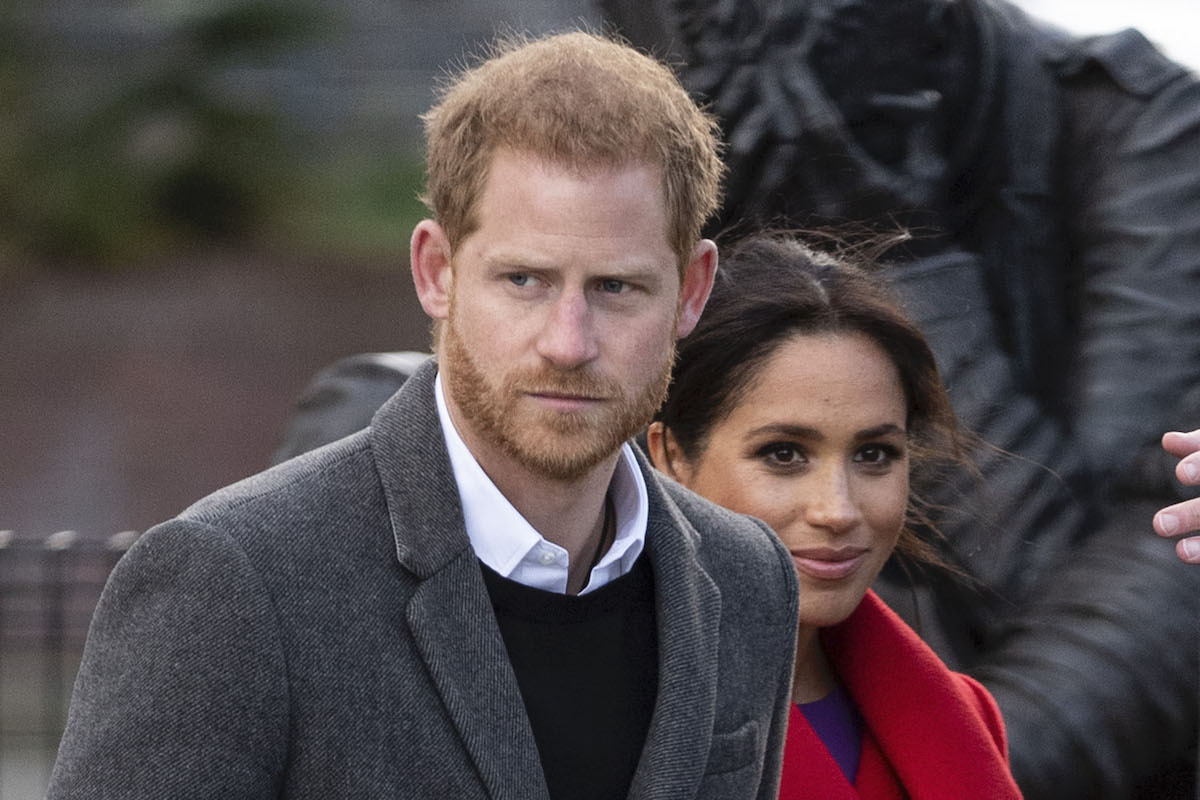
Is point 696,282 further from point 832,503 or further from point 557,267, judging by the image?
point 832,503

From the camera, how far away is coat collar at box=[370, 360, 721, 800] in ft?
5.68

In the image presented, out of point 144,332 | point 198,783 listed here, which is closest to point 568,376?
point 198,783

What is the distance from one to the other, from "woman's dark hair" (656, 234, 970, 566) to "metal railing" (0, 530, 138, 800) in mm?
3589

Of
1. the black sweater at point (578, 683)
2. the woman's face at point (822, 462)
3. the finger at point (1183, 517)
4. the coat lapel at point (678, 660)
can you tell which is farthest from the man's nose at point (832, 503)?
the black sweater at point (578, 683)

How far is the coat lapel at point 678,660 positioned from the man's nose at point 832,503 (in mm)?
558

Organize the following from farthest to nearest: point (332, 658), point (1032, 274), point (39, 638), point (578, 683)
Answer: point (39, 638), point (1032, 274), point (578, 683), point (332, 658)

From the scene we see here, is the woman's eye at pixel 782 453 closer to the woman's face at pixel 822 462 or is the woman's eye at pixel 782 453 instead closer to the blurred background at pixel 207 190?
the woman's face at pixel 822 462

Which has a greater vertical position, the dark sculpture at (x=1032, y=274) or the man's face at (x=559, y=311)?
the man's face at (x=559, y=311)

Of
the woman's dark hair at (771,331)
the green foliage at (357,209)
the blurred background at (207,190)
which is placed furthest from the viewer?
the green foliage at (357,209)

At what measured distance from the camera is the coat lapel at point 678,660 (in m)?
1.83

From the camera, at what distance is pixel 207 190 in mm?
18156

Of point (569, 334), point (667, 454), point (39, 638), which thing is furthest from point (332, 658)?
point (39, 638)

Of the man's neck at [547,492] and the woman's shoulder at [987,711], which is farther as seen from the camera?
the woman's shoulder at [987,711]

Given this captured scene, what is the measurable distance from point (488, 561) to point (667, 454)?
0.96 meters
